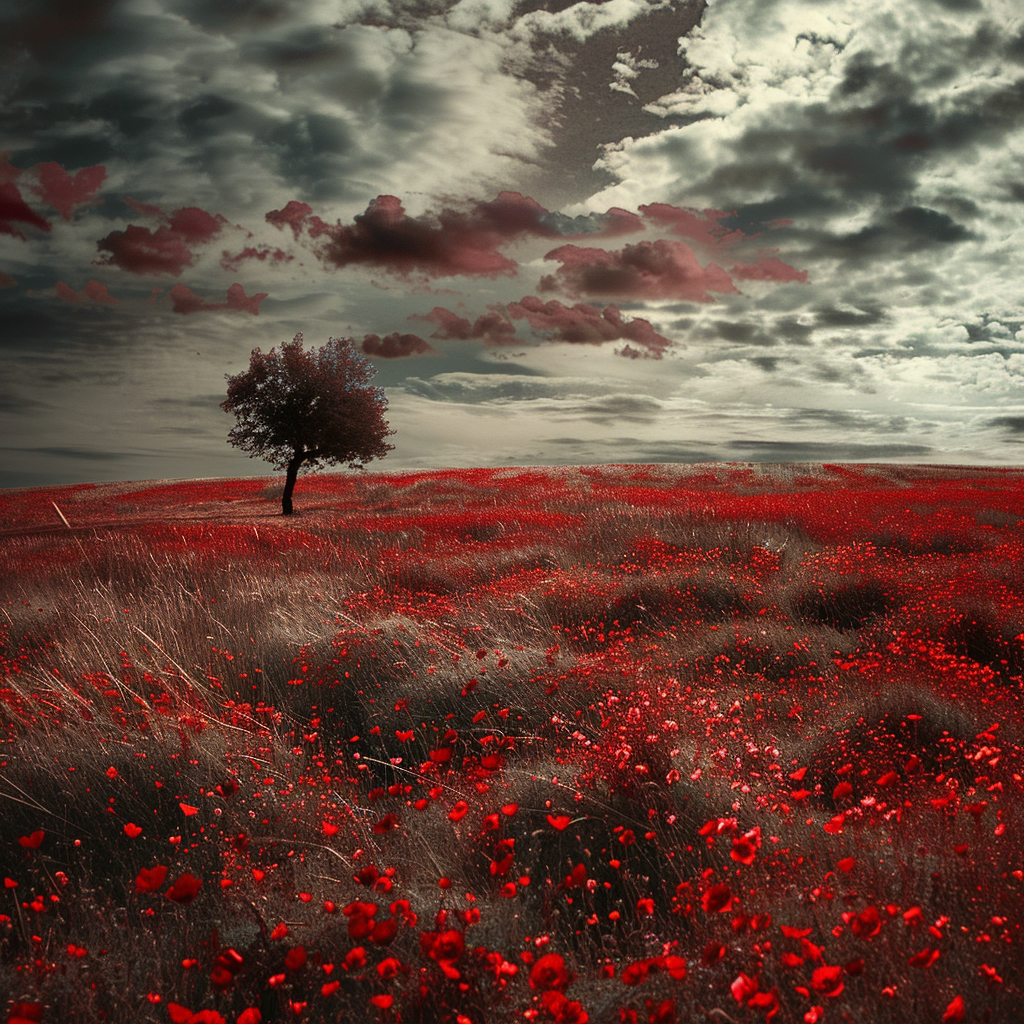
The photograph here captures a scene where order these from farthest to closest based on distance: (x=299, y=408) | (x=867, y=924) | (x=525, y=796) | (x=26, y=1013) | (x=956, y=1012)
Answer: (x=299, y=408), (x=525, y=796), (x=867, y=924), (x=26, y=1013), (x=956, y=1012)

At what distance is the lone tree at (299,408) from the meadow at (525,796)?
65.7 ft

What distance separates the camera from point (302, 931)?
8.57 ft

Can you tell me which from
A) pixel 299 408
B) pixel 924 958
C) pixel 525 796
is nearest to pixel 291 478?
pixel 299 408

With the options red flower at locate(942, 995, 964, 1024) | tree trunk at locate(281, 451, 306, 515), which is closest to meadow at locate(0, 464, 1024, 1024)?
red flower at locate(942, 995, 964, 1024)

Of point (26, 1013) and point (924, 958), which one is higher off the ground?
point (924, 958)

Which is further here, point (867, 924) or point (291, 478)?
point (291, 478)

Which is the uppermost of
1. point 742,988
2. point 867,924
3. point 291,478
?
point 291,478

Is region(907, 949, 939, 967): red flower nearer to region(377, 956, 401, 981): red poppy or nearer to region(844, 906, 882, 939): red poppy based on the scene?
region(844, 906, 882, 939): red poppy

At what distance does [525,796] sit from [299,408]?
1120 inches

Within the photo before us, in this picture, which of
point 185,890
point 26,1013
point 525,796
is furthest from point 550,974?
point 525,796

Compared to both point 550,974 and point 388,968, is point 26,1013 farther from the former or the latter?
point 550,974

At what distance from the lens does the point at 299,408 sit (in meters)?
29.7

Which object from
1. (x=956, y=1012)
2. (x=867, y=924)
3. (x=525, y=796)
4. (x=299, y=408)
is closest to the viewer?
(x=956, y=1012)

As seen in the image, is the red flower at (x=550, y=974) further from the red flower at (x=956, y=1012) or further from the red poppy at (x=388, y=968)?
the red flower at (x=956, y=1012)
